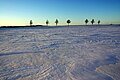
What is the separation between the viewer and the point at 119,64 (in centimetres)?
736

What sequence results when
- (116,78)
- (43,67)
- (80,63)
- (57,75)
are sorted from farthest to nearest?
1. (80,63)
2. (43,67)
3. (57,75)
4. (116,78)

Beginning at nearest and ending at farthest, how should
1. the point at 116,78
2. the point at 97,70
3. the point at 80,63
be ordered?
the point at 116,78 < the point at 97,70 < the point at 80,63

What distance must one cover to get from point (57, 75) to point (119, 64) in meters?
3.00

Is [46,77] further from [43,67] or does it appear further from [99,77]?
[99,77]

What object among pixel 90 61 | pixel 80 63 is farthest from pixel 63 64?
pixel 90 61

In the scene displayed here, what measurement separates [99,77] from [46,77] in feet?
6.09

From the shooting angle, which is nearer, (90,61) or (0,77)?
(0,77)

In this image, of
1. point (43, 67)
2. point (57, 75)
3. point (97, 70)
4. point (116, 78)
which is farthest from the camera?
point (43, 67)

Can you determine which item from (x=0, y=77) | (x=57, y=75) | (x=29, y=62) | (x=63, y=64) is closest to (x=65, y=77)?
(x=57, y=75)

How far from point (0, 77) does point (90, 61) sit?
4.20 meters

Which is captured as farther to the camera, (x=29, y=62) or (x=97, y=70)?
(x=29, y=62)

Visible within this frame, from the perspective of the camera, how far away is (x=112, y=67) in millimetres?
6988

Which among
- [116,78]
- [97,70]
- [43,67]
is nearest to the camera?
[116,78]

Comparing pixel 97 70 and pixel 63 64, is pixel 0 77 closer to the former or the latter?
pixel 63 64
